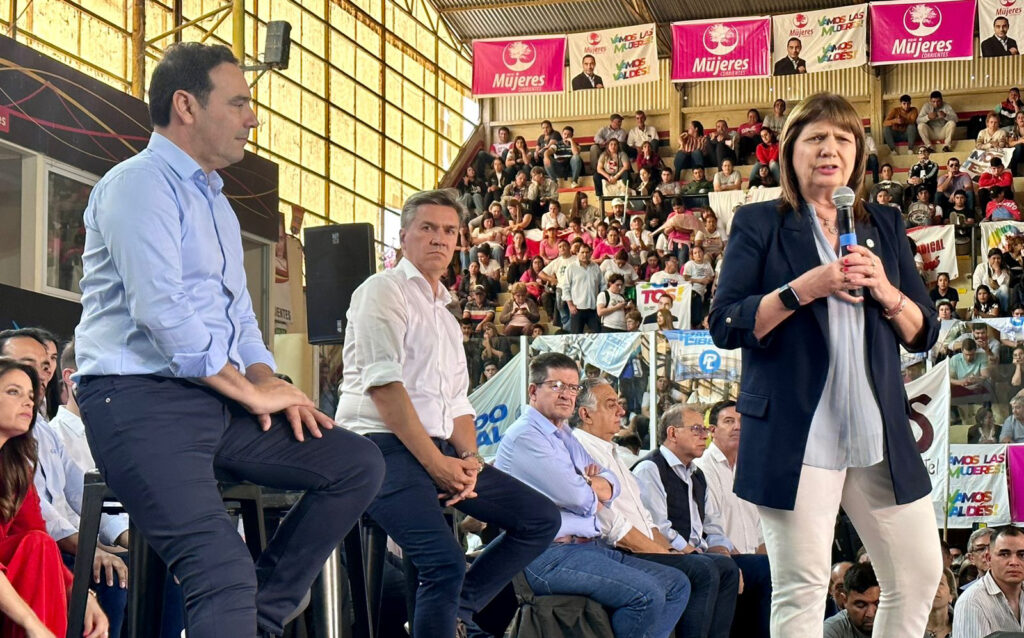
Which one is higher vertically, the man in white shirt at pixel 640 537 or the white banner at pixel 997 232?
the white banner at pixel 997 232

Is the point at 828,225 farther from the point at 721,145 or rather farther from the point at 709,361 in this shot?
the point at 721,145

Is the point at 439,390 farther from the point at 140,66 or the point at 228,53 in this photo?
the point at 140,66

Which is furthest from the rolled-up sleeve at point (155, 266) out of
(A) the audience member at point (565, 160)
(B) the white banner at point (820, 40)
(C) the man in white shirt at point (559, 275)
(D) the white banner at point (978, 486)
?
(A) the audience member at point (565, 160)

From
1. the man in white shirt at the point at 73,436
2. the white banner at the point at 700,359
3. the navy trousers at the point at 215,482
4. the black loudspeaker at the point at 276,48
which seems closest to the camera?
the navy trousers at the point at 215,482

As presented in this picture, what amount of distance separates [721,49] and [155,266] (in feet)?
56.3

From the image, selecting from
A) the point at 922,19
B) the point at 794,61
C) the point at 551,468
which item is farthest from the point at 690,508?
the point at 922,19

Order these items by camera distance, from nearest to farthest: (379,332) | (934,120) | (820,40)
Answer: (379,332) → (820,40) → (934,120)

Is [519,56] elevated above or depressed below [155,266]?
above

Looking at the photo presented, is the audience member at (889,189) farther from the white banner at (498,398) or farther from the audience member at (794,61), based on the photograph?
the white banner at (498,398)

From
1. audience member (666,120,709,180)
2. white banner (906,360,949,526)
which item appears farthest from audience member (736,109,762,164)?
white banner (906,360,949,526)

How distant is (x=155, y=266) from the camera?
265 cm

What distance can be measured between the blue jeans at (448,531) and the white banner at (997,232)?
1231 centimetres

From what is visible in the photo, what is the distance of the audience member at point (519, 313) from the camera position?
15867 mm

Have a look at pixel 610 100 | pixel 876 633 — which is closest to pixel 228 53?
pixel 876 633
